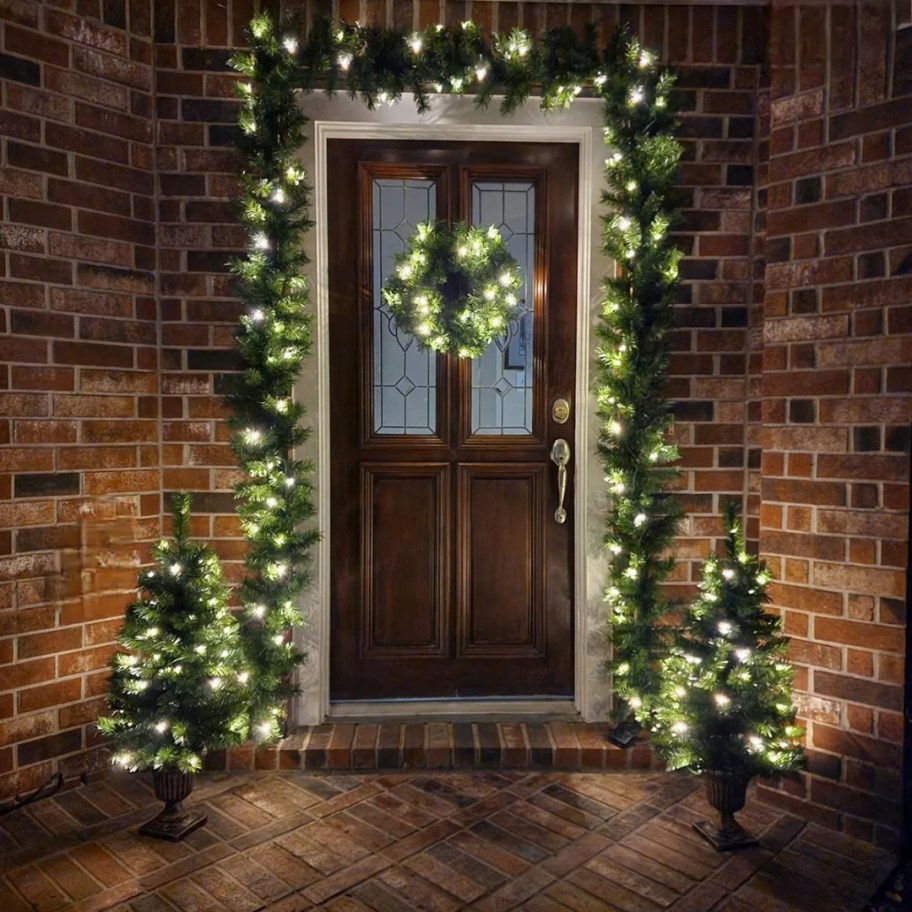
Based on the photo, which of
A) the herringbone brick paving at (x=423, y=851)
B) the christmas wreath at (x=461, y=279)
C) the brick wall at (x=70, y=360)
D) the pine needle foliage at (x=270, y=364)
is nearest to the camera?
the herringbone brick paving at (x=423, y=851)

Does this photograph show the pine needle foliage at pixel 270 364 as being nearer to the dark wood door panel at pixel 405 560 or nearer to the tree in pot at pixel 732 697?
the dark wood door panel at pixel 405 560

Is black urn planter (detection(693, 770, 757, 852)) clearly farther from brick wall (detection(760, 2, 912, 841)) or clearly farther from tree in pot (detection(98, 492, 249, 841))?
tree in pot (detection(98, 492, 249, 841))

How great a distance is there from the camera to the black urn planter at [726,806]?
235cm

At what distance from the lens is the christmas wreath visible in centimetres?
291

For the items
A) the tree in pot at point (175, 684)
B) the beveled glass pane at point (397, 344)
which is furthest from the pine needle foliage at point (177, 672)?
the beveled glass pane at point (397, 344)

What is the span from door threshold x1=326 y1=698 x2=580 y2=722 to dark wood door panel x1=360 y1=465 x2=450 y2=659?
0.21m

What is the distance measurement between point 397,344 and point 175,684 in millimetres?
1561

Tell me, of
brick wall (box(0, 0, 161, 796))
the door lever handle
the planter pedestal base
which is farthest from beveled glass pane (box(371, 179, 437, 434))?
the planter pedestal base

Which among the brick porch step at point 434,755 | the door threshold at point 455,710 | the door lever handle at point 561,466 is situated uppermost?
the door lever handle at point 561,466

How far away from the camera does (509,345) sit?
3.10 meters

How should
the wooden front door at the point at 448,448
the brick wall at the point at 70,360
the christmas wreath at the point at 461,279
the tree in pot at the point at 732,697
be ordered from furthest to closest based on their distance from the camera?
1. the wooden front door at the point at 448,448
2. the christmas wreath at the point at 461,279
3. the brick wall at the point at 70,360
4. the tree in pot at the point at 732,697

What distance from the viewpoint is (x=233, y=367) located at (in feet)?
9.55

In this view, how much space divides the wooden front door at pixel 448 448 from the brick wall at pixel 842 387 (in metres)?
0.83

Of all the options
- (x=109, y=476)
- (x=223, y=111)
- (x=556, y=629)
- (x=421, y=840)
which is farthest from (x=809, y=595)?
(x=223, y=111)
